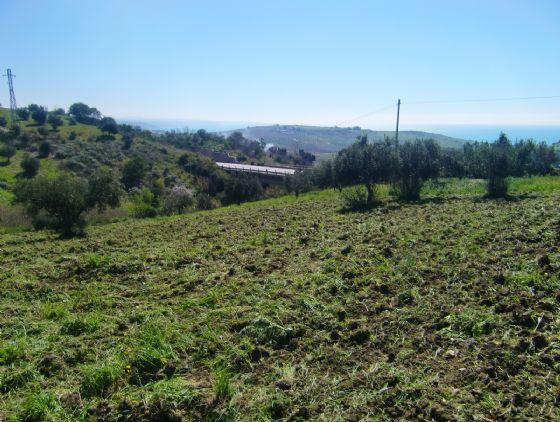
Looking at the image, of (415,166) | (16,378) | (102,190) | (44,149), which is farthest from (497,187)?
(44,149)

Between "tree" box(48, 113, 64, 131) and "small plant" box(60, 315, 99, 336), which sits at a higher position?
"tree" box(48, 113, 64, 131)

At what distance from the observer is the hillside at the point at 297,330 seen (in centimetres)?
420

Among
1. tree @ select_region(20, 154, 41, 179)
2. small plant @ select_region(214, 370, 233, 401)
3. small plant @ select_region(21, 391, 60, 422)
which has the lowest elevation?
tree @ select_region(20, 154, 41, 179)

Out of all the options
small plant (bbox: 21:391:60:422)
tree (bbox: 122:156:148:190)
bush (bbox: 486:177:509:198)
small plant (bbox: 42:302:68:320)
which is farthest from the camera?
tree (bbox: 122:156:148:190)

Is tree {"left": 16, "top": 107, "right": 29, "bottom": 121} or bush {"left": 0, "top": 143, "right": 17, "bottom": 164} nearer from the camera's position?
bush {"left": 0, "top": 143, "right": 17, "bottom": 164}

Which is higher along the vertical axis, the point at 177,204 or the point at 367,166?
the point at 367,166

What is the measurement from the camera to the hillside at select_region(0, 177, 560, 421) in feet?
13.8

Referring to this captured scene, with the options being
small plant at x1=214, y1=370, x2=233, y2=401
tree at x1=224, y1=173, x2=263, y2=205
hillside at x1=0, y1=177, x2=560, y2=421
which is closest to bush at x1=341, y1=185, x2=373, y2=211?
hillside at x1=0, y1=177, x2=560, y2=421

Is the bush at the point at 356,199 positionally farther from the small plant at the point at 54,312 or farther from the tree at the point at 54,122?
the tree at the point at 54,122

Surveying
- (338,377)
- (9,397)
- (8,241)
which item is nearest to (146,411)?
(9,397)

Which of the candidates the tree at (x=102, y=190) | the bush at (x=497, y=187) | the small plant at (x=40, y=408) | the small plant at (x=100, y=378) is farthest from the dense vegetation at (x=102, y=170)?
the bush at (x=497, y=187)

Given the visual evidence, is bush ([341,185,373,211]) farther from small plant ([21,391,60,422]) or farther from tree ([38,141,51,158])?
tree ([38,141,51,158])

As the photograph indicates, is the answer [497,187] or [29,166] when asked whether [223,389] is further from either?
[29,166]

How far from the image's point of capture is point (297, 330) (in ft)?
19.0
